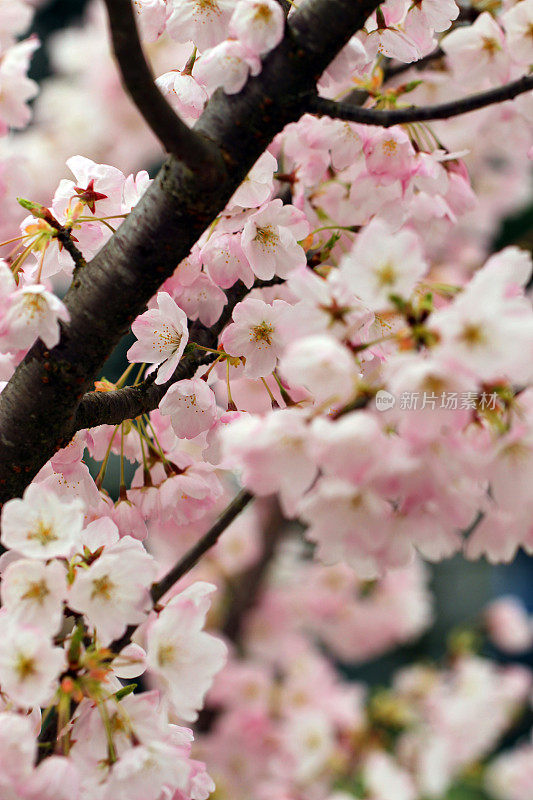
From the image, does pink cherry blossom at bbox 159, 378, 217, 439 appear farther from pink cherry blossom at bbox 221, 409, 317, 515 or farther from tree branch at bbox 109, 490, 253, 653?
pink cherry blossom at bbox 221, 409, 317, 515

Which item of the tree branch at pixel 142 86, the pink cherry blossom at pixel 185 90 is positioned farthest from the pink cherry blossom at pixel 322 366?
the pink cherry blossom at pixel 185 90

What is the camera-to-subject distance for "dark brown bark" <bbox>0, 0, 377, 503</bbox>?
500 millimetres

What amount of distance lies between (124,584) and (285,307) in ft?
0.81

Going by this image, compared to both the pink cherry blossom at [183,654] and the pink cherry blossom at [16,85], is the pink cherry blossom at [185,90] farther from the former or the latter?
the pink cherry blossom at [183,654]

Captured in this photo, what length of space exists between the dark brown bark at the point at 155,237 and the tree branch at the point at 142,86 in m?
0.03

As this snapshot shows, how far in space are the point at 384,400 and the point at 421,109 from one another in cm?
22

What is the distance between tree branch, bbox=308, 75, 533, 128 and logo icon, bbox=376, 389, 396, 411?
0.67ft

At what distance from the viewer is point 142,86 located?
0.43 meters

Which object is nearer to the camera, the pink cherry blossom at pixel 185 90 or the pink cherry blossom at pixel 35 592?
the pink cherry blossom at pixel 35 592

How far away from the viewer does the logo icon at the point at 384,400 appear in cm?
40

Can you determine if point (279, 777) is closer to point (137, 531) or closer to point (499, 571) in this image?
point (137, 531)

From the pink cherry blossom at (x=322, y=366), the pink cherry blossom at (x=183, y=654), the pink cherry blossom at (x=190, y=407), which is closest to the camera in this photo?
the pink cherry blossom at (x=322, y=366)

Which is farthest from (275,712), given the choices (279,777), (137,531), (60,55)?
(60,55)

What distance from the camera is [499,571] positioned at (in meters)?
3.95
